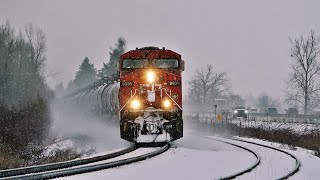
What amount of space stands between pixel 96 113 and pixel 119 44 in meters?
50.5

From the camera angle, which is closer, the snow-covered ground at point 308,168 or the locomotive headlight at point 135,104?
the snow-covered ground at point 308,168

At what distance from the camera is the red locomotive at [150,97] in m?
15.4

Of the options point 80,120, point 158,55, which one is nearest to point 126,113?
point 158,55

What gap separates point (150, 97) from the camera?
51.8 feet

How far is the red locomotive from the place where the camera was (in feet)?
50.6

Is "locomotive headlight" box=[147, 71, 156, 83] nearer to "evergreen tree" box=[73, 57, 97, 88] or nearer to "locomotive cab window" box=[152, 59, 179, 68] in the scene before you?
"locomotive cab window" box=[152, 59, 179, 68]

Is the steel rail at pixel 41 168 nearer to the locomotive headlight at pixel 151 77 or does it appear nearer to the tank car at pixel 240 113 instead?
the locomotive headlight at pixel 151 77

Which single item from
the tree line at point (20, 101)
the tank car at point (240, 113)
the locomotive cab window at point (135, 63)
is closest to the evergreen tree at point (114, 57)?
the tree line at point (20, 101)

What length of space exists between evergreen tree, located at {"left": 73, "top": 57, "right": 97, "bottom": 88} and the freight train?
87.3 metres

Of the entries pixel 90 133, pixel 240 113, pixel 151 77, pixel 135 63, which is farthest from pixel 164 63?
pixel 240 113

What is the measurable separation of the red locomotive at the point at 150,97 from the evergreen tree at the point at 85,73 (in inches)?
3438

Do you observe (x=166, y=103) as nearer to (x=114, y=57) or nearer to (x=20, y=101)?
(x=20, y=101)

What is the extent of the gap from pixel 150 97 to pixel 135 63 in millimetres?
1788

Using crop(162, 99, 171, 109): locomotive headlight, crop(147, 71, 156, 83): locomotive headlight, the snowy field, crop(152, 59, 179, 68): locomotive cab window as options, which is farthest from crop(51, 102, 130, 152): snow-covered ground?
the snowy field
